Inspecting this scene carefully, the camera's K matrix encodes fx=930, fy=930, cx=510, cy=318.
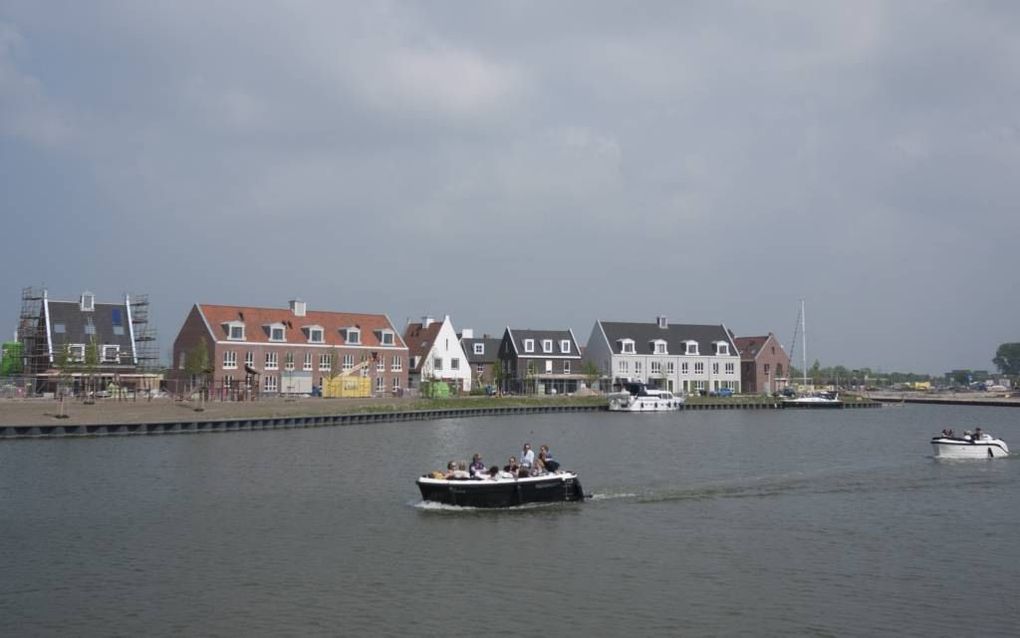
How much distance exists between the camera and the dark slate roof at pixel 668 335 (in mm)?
132750

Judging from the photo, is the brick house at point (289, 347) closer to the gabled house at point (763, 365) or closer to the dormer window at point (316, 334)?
the dormer window at point (316, 334)

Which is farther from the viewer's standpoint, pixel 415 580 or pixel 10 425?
pixel 10 425

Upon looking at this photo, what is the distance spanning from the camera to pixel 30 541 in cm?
2834

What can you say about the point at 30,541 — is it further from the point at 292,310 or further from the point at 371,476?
the point at 292,310

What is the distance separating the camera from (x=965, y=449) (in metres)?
54.6

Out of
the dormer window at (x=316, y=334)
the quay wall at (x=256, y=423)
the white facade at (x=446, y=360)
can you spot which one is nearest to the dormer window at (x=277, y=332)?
the dormer window at (x=316, y=334)

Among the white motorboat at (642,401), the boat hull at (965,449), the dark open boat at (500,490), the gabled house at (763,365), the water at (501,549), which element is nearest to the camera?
the water at (501,549)

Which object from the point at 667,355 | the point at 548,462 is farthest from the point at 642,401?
the point at 548,462

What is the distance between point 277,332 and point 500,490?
70141 mm

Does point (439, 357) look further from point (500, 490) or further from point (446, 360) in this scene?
point (500, 490)

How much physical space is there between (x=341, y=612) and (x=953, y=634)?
1345cm

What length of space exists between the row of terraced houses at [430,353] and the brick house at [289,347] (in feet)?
0.38

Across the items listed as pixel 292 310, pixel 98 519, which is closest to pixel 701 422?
pixel 292 310

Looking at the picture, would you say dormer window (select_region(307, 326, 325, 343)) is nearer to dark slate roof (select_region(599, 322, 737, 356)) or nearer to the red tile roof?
the red tile roof
